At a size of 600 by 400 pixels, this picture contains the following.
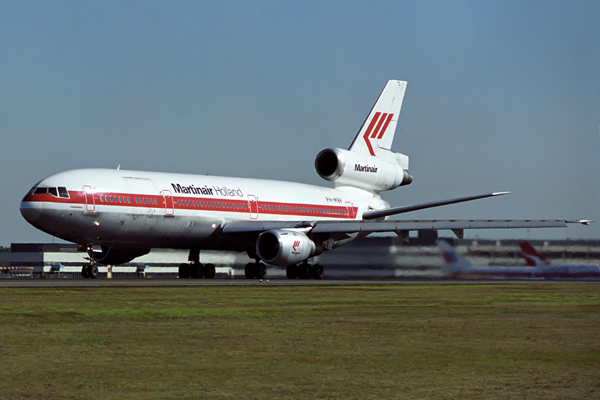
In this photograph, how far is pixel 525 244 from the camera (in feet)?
133

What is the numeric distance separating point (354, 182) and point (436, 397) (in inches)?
1617

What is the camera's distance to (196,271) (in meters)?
43.4

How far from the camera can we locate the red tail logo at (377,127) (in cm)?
5056

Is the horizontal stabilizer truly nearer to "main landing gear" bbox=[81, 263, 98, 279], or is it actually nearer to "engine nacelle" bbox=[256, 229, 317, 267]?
"engine nacelle" bbox=[256, 229, 317, 267]

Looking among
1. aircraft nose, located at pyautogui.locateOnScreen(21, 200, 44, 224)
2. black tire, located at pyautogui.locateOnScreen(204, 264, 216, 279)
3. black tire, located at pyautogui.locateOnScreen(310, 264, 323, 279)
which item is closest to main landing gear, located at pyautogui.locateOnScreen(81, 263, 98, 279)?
aircraft nose, located at pyautogui.locateOnScreen(21, 200, 44, 224)

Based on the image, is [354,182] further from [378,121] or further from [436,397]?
[436,397]

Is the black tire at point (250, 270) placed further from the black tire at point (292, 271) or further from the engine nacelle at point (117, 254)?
the engine nacelle at point (117, 254)

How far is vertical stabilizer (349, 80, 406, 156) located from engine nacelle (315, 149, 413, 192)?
611 millimetres

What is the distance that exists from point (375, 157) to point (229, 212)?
1173cm

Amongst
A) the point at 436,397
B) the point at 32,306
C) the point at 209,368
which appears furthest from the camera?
the point at 32,306

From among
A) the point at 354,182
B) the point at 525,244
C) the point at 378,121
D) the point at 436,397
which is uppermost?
the point at 378,121

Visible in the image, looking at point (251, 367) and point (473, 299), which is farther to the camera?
point (473, 299)

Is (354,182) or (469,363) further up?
(354,182)

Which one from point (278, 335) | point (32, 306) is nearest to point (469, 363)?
point (278, 335)
